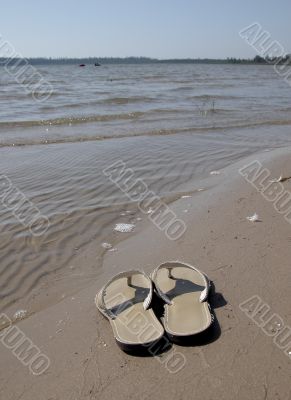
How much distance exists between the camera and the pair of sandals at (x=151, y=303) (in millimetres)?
2578

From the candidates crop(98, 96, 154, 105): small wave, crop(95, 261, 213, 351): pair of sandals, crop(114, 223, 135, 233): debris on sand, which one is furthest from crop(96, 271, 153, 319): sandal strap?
crop(98, 96, 154, 105): small wave

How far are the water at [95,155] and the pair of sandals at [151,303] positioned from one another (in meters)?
0.46

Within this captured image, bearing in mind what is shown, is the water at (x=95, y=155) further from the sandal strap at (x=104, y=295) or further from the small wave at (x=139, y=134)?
the sandal strap at (x=104, y=295)

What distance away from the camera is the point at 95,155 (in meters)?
7.45

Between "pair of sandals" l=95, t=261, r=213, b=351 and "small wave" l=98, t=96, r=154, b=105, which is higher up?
"pair of sandals" l=95, t=261, r=213, b=351

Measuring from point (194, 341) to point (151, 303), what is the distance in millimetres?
486

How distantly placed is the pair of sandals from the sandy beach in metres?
0.07

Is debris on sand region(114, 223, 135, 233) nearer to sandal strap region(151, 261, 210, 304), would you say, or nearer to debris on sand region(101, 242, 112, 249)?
debris on sand region(101, 242, 112, 249)

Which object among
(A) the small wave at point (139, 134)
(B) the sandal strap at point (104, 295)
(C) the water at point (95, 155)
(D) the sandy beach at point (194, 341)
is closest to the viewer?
(D) the sandy beach at point (194, 341)

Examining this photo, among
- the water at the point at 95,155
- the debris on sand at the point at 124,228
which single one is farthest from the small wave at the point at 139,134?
the debris on sand at the point at 124,228

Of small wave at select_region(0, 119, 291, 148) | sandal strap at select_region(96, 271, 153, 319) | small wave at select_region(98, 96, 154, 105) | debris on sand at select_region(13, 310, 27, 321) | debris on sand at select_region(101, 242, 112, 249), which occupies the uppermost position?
sandal strap at select_region(96, 271, 153, 319)

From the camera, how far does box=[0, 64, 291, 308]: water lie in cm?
396

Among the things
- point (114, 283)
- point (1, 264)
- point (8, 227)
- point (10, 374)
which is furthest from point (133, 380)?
point (8, 227)

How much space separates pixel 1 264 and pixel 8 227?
2.48ft
